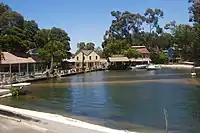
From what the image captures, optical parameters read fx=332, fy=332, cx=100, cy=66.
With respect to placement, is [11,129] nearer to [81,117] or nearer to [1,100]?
[81,117]

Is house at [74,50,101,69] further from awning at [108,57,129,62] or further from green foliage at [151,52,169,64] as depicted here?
green foliage at [151,52,169,64]

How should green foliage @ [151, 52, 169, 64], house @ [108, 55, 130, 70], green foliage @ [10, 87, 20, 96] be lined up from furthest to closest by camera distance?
green foliage @ [151, 52, 169, 64] < house @ [108, 55, 130, 70] < green foliage @ [10, 87, 20, 96]

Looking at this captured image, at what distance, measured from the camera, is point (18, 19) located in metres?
65.4

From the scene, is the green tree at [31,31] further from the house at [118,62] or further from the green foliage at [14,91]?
the green foliage at [14,91]

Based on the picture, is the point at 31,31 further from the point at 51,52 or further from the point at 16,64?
the point at 16,64

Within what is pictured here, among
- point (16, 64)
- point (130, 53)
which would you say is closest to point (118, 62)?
point (130, 53)

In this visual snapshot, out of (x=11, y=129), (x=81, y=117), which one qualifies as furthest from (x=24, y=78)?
(x=11, y=129)

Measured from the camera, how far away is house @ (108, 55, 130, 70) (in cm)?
8996

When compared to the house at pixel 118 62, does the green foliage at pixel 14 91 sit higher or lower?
lower

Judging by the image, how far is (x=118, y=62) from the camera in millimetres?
91625

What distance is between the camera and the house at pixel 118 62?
90.0m

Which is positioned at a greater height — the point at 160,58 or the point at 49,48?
the point at 49,48

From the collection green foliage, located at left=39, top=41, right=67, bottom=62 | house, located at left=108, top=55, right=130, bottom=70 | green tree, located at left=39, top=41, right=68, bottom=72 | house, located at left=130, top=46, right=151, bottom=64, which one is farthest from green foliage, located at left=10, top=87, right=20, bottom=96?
house, located at left=130, top=46, right=151, bottom=64

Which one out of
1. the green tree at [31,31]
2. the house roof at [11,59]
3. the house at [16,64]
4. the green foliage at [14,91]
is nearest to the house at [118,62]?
the green tree at [31,31]
